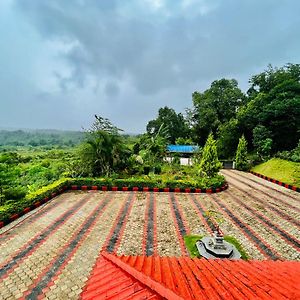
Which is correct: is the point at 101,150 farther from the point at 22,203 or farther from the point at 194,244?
the point at 194,244

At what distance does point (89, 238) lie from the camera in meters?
6.89

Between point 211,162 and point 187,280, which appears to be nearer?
point 187,280

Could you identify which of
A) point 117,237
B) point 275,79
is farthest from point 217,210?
point 275,79

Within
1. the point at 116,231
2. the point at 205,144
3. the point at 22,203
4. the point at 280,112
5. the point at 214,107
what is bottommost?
the point at 116,231

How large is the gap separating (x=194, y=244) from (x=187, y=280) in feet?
15.1

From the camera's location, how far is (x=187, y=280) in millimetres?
2266

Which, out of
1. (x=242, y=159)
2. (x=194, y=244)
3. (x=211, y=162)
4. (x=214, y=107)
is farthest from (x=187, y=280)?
(x=214, y=107)

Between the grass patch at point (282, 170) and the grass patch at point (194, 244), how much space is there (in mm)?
9200

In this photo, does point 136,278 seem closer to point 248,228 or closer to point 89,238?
point 89,238

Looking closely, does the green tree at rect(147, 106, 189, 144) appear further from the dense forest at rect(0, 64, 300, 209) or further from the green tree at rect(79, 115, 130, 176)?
the green tree at rect(79, 115, 130, 176)

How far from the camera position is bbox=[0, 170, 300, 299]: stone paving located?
5.12m

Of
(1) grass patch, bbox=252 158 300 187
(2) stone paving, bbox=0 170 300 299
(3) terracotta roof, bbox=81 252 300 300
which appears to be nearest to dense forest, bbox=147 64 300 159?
(1) grass patch, bbox=252 158 300 187

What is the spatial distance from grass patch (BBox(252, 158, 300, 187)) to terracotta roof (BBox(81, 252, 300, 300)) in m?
13.2

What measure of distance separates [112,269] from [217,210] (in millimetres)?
8049
